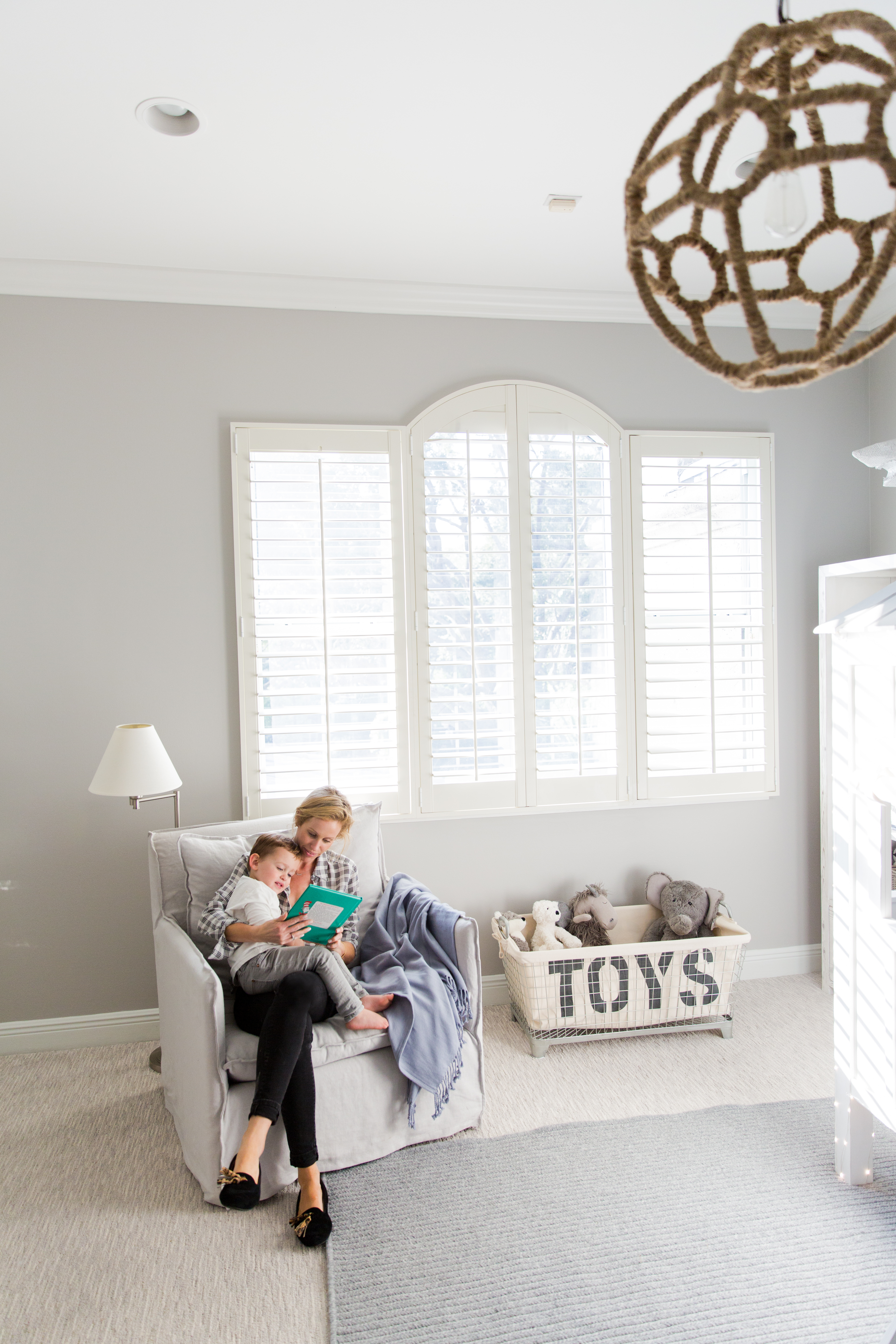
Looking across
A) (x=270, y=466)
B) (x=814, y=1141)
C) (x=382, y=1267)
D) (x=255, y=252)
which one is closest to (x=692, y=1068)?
(x=814, y=1141)

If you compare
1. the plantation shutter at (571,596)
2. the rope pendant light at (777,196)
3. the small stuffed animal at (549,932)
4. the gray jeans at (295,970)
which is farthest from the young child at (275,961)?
the rope pendant light at (777,196)

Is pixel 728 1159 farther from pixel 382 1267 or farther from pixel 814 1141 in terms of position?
pixel 382 1267

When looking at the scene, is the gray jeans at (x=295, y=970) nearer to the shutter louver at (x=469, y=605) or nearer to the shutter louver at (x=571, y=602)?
the shutter louver at (x=469, y=605)

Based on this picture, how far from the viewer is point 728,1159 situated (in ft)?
6.95

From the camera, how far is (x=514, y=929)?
288 cm

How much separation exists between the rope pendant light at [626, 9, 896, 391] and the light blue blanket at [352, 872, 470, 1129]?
5.77 ft

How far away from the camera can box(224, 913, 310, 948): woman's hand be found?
2160 millimetres

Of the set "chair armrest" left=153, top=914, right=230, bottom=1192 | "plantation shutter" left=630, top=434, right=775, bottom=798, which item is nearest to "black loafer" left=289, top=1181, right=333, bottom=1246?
"chair armrest" left=153, top=914, right=230, bottom=1192

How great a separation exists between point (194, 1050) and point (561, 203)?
99.2 inches

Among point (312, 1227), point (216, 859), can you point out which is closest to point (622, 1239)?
point (312, 1227)

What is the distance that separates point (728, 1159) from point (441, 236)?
2.77m

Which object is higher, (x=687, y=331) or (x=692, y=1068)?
(x=687, y=331)

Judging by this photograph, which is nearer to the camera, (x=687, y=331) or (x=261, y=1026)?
(x=261, y=1026)

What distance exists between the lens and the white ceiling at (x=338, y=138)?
1.70 m
